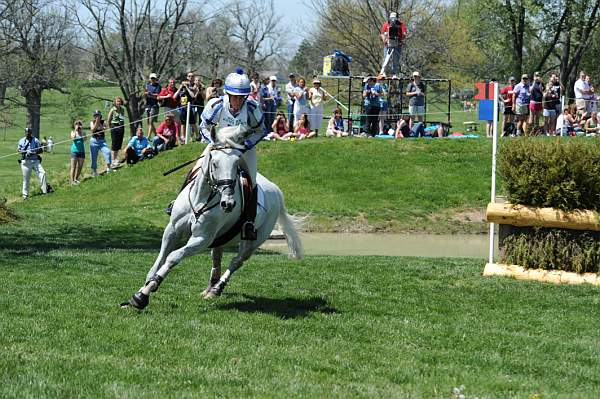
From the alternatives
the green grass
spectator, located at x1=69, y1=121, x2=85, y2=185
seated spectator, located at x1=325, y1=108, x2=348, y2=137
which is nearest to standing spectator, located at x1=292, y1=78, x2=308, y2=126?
seated spectator, located at x1=325, y1=108, x2=348, y2=137

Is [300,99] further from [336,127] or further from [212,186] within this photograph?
[212,186]

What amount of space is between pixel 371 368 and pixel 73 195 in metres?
21.6

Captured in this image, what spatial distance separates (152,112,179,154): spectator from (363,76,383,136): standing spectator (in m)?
6.22

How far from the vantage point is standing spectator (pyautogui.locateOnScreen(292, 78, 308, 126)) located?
2969 cm

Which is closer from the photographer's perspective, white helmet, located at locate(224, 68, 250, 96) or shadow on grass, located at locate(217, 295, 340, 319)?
white helmet, located at locate(224, 68, 250, 96)

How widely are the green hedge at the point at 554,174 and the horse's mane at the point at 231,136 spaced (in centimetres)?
528

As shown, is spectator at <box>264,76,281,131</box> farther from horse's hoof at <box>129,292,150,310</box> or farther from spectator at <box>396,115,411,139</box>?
horse's hoof at <box>129,292,150,310</box>

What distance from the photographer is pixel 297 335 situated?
9.30 meters

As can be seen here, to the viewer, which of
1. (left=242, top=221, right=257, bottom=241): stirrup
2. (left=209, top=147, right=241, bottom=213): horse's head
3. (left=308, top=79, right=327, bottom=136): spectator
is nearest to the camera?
(left=209, top=147, right=241, bottom=213): horse's head

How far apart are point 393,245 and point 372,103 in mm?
9658

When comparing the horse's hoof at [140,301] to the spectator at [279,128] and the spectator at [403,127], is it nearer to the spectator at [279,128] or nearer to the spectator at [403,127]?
the spectator at [279,128]

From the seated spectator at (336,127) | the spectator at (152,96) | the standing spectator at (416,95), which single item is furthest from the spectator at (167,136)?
the standing spectator at (416,95)

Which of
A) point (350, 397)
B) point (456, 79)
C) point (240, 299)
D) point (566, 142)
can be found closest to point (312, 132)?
point (566, 142)

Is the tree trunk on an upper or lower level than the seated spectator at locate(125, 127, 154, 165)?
upper
